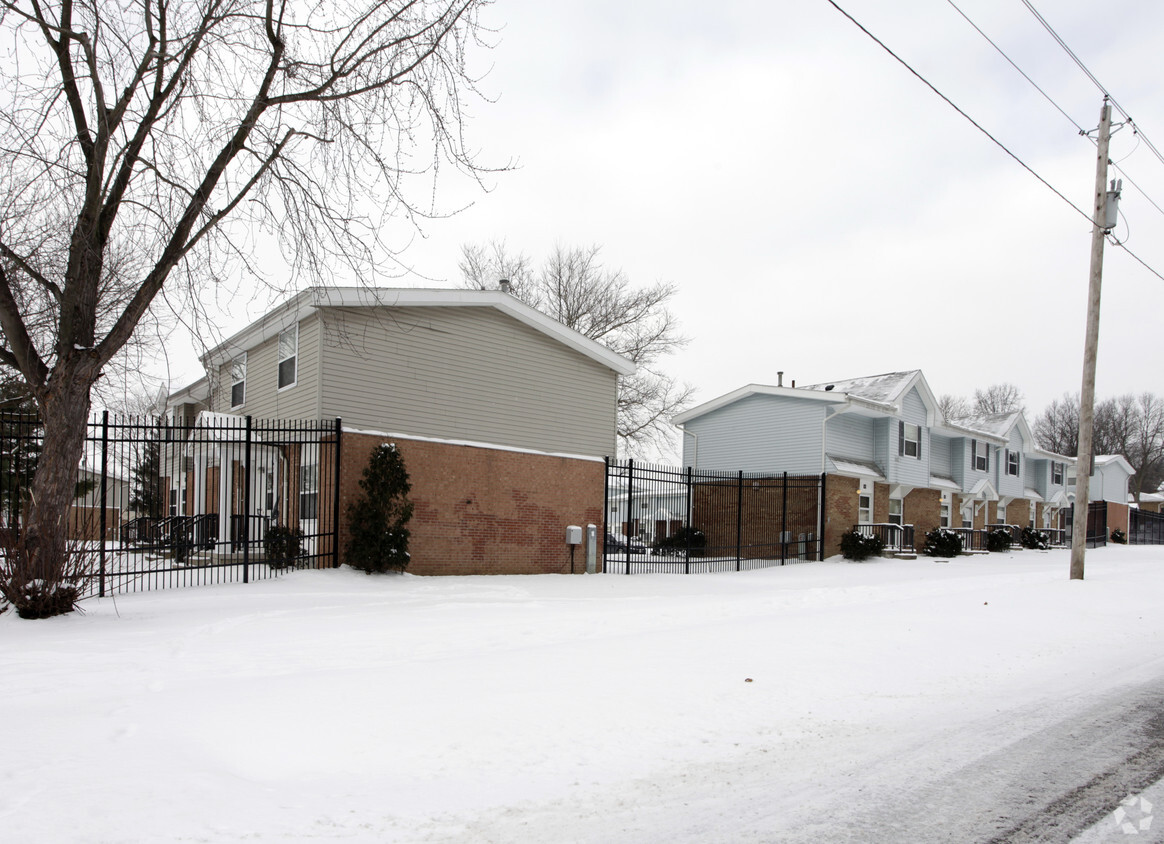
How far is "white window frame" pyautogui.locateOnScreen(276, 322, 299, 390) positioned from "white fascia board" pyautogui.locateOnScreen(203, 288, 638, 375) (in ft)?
0.57

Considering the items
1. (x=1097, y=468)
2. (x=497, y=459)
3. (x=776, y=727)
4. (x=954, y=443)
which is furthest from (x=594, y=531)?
(x=1097, y=468)

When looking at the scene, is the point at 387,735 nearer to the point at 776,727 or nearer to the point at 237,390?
the point at 776,727

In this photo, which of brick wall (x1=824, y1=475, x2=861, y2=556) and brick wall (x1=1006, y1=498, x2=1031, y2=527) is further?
brick wall (x1=1006, y1=498, x2=1031, y2=527)

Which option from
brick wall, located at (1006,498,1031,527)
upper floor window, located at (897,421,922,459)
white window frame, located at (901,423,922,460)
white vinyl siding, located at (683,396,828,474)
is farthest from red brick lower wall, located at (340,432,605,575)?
brick wall, located at (1006,498,1031,527)

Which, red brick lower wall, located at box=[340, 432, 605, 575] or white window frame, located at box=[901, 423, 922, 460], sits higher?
white window frame, located at box=[901, 423, 922, 460]

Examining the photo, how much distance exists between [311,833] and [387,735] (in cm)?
143

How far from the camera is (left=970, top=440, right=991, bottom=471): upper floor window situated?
33.4 meters

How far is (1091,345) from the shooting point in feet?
55.1

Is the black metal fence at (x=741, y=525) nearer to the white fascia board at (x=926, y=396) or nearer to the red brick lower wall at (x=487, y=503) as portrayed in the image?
the red brick lower wall at (x=487, y=503)

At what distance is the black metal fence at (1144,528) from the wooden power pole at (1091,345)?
38.7 meters

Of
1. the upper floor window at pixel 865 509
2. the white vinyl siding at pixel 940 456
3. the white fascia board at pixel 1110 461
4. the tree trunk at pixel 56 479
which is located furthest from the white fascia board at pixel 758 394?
the white fascia board at pixel 1110 461

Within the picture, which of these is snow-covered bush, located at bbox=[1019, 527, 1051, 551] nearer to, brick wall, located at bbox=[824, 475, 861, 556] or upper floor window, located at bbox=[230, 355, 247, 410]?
brick wall, located at bbox=[824, 475, 861, 556]

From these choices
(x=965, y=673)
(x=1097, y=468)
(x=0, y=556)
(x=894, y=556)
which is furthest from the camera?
(x=1097, y=468)

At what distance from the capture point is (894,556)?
26.8m
